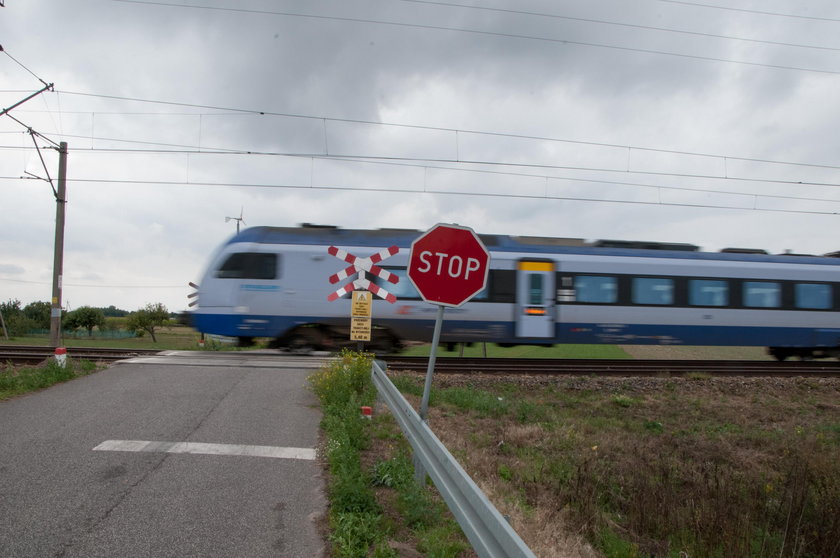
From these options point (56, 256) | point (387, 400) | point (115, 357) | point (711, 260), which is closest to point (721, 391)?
point (711, 260)

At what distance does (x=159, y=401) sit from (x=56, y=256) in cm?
1289

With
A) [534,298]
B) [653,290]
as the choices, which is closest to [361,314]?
[534,298]

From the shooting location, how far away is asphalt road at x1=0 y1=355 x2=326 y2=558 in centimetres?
388

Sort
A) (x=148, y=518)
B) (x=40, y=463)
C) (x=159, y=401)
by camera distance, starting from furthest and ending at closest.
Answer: (x=159, y=401), (x=40, y=463), (x=148, y=518)

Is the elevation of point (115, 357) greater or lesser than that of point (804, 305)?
lesser

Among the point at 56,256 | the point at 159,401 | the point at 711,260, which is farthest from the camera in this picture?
the point at 56,256

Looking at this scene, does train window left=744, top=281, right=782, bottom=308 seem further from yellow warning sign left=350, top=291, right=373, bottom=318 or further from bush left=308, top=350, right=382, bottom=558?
bush left=308, top=350, right=382, bottom=558

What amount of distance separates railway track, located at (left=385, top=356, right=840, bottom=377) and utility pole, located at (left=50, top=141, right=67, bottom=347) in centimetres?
1122

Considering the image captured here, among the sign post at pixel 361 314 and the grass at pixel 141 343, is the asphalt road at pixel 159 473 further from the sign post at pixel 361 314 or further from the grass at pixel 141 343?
the grass at pixel 141 343

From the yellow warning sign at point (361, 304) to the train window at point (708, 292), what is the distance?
9774 mm

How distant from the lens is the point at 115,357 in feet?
41.8

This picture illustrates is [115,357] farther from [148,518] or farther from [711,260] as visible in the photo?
[711,260]

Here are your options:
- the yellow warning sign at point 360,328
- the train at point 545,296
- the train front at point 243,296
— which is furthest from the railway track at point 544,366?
the yellow warning sign at point 360,328

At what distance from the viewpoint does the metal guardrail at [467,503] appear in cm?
267
